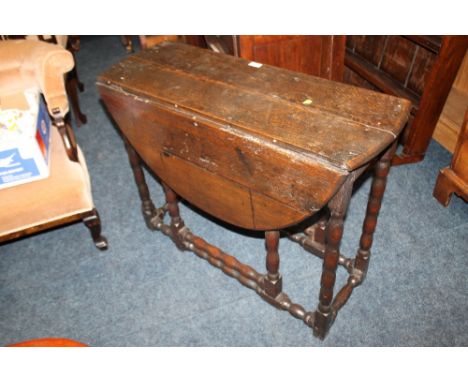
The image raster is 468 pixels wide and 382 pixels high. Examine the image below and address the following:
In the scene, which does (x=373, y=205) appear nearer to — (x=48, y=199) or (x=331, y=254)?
(x=331, y=254)

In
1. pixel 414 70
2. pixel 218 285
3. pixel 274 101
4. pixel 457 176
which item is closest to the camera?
pixel 274 101

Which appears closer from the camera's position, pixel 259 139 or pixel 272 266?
pixel 259 139

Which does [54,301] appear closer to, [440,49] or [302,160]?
[302,160]

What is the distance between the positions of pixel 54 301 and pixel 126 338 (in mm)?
432

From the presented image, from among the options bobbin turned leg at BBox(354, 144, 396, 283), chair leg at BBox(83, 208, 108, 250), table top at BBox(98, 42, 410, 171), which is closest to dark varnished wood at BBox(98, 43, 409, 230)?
table top at BBox(98, 42, 410, 171)

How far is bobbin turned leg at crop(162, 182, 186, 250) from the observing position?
76.8 inches

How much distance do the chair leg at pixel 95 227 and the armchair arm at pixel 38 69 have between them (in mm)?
489

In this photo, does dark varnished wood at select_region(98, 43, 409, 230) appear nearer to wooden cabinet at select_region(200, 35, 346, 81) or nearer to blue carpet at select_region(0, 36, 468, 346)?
wooden cabinet at select_region(200, 35, 346, 81)

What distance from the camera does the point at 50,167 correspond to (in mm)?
1939

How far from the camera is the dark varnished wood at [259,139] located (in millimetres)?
1245

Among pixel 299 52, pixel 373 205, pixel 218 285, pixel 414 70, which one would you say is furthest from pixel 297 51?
pixel 218 285

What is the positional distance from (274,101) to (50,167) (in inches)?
44.4

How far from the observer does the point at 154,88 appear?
1568 millimetres
